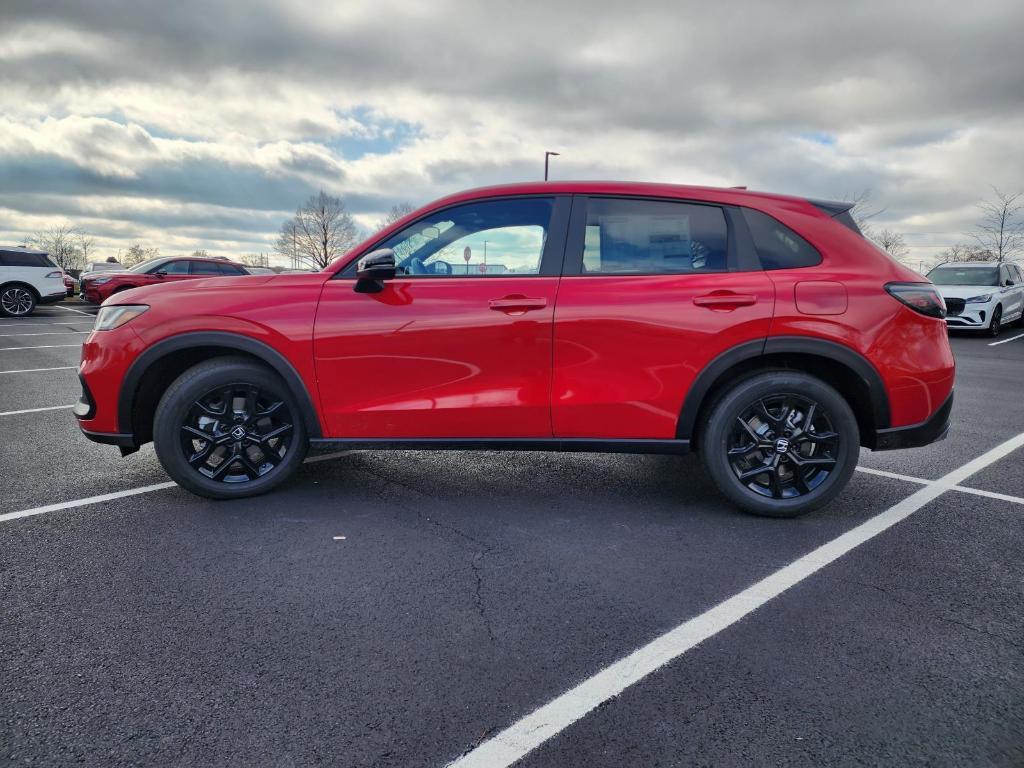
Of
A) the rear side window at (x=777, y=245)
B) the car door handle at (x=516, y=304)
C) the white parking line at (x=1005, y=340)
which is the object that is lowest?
the white parking line at (x=1005, y=340)

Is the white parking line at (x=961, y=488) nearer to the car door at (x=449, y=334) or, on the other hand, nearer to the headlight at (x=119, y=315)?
the car door at (x=449, y=334)

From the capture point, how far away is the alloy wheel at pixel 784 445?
140 inches

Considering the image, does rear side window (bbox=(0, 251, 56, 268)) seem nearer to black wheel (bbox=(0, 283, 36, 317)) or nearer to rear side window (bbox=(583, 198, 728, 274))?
black wheel (bbox=(0, 283, 36, 317))

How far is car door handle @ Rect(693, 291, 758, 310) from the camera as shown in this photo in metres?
3.46

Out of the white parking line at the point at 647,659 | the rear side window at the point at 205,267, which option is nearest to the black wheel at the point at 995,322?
the white parking line at the point at 647,659

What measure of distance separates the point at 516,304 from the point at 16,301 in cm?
1867

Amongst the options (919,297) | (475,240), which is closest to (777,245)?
(919,297)

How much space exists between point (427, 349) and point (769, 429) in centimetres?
186

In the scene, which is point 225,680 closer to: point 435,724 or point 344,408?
point 435,724

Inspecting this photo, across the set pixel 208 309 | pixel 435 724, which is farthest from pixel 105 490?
pixel 435 724

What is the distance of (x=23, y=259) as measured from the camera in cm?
1722

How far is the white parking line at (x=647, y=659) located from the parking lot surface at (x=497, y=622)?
12mm

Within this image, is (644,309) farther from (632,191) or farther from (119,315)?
(119,315)

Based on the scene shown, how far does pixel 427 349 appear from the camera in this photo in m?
3.55
